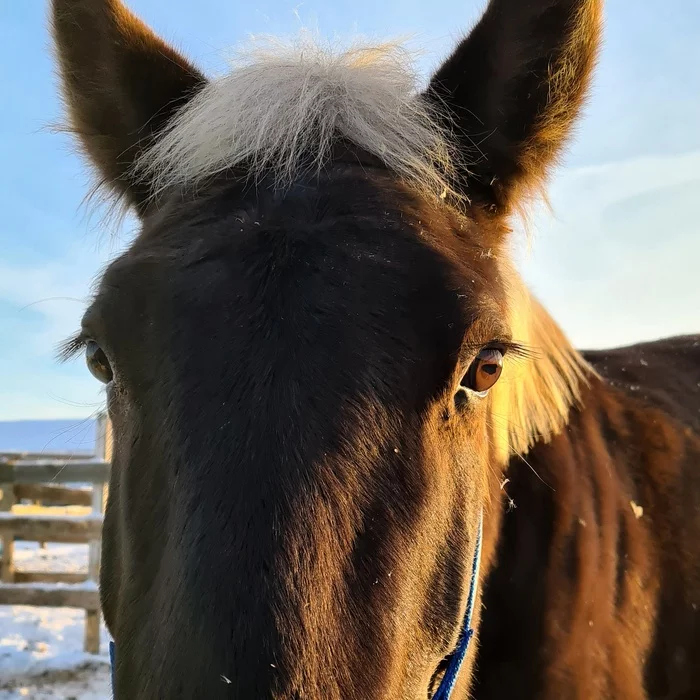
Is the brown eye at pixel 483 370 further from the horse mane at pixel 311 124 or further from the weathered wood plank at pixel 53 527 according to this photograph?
the weathered wood plank at pixel 53 527

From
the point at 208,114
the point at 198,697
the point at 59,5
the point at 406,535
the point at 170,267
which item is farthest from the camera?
the point at 59,5

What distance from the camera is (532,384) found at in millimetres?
2346

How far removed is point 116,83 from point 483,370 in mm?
1473

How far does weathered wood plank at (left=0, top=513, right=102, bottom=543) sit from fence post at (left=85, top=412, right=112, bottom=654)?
0.46 ft

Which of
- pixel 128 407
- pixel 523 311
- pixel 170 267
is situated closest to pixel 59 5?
pixel 170 267

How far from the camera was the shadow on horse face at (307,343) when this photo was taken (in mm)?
1010

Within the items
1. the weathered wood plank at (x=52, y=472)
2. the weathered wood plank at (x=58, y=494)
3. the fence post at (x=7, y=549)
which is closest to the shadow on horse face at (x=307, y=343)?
the weathered wood plank at (x=52, y=472)

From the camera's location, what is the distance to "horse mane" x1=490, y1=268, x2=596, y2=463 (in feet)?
6.67

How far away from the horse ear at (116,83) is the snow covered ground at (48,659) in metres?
3.93

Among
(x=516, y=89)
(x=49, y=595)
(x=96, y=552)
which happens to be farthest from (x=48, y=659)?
(x=516, y=89)

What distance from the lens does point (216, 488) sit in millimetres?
1043

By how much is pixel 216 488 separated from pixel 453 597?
66cm

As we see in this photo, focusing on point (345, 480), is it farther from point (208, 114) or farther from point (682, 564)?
point (682, 564)

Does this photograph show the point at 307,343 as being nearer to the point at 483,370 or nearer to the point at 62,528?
the point at 483,370
